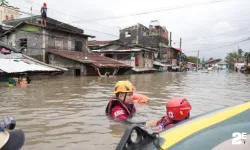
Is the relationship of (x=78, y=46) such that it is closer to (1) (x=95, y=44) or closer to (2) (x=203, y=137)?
(1) (x=95, y=44)

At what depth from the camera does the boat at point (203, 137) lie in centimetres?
128

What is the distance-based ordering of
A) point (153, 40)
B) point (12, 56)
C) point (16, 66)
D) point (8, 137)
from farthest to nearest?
1. point (153, 40)
2. point (12, 56)
3. point (16, 66)
4. point (8, 137)

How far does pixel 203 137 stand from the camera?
1.36 metres

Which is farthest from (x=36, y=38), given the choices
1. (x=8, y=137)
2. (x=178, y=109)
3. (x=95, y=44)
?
(x=8, y=137)

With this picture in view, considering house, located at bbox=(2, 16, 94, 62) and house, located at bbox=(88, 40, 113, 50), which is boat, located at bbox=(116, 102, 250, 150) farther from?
house, located at bbox=(88, 40, 113, 50)

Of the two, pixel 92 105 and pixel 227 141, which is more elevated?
pixel 227 141

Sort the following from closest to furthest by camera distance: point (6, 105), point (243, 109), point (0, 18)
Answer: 1. point (243, 109)
2. point (6, 105)
3. point (0, 18)

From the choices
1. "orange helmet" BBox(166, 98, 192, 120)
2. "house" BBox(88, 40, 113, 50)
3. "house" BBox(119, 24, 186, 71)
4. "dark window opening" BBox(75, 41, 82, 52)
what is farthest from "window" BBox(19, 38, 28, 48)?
"orange helmet" BBox(166, 98, 192, 120)

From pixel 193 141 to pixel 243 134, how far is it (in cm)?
29

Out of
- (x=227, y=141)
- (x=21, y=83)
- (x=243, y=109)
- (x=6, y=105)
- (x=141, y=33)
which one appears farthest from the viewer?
(x=141, y=33)

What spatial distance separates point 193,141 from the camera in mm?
1328

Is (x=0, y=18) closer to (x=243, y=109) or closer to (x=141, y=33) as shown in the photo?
(x=141, y=33)

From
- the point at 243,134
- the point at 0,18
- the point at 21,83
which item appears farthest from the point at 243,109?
the point at 0,18

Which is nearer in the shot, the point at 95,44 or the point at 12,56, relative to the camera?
the point at 12,56
